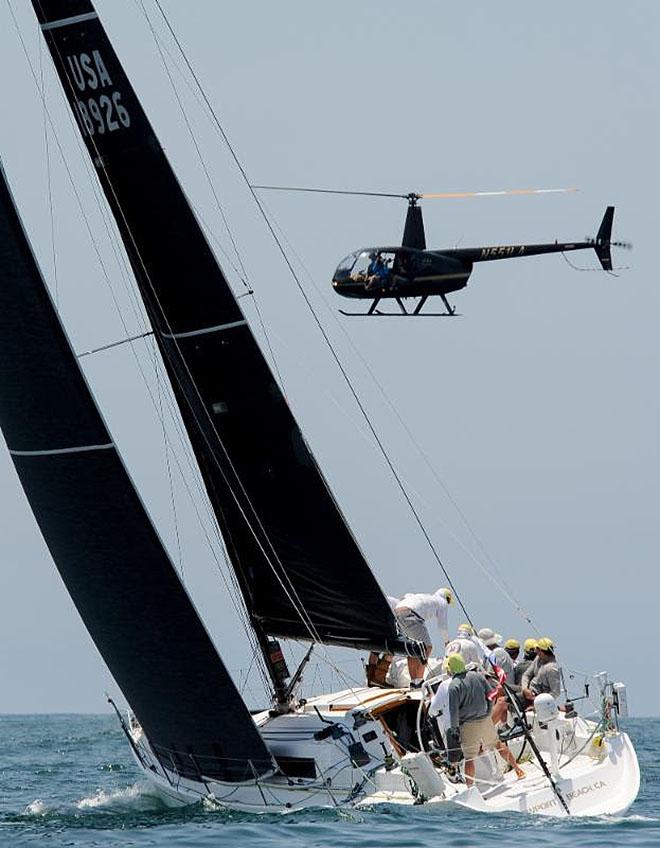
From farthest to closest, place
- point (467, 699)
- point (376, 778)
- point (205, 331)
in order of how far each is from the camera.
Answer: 1. point (205, 331)
2. point (467, 699)
3. point (376, 778)

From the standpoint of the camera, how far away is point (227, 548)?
62.0ft

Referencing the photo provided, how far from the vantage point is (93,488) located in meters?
16.2

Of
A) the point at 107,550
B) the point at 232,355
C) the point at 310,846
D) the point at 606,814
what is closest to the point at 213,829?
the point at 310,846

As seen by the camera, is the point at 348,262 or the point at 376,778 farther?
the point at 348,262

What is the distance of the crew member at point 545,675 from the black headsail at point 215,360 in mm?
1687

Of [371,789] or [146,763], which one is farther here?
[146,763]

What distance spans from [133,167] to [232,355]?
6.84 feet

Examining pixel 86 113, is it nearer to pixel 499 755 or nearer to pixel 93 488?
pixel 93 488

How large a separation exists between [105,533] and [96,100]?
480 cm

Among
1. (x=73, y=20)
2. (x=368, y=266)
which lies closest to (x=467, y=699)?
(x=73, y=20)

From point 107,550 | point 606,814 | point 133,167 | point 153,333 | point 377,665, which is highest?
point 133,167

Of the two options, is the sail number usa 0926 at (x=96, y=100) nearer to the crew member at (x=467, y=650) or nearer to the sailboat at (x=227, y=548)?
the sailboat at (x=227, y=548)

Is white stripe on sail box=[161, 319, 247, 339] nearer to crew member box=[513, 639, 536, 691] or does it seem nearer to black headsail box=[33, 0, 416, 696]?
black headsail box=[33, 0, 416, 696]

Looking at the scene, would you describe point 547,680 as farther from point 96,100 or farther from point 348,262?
point 348,262
